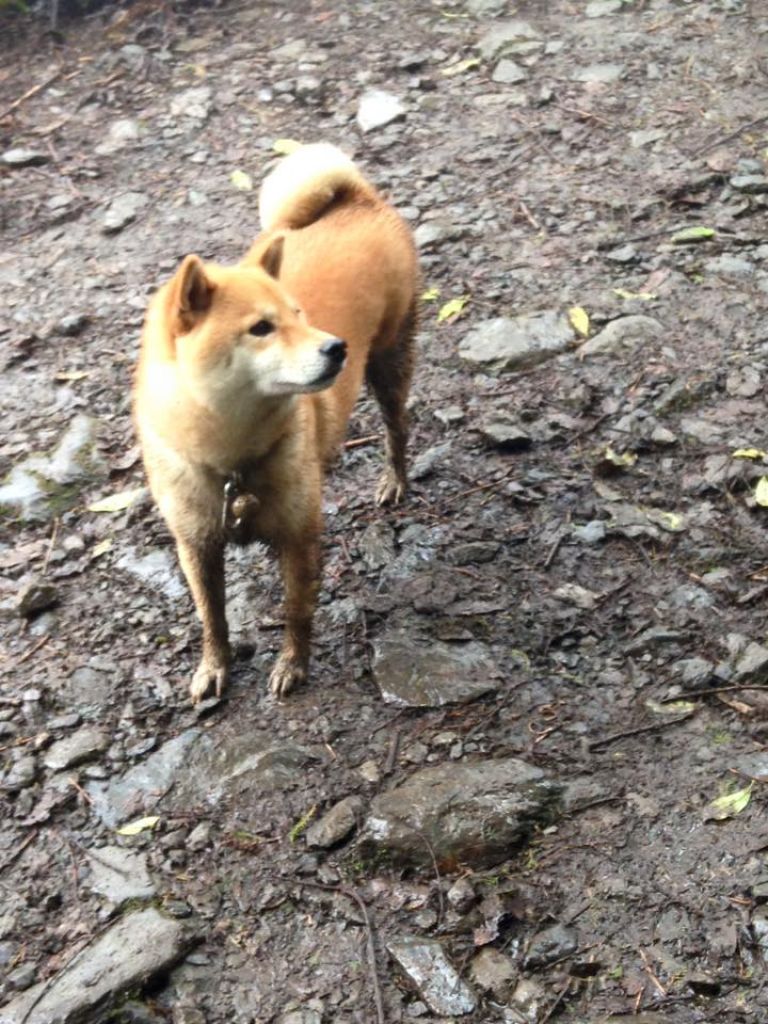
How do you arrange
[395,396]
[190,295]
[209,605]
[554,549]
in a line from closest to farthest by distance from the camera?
[190,295] < [209,605] < [554,549] < [395,396]

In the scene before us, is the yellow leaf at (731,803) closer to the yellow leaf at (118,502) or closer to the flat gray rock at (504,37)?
the yellow leaf at (118,502)

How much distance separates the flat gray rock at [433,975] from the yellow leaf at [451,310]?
10.7ft

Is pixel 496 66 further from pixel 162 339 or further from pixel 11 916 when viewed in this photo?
pixel 11 916

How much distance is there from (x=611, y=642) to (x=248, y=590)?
1297 millimetres

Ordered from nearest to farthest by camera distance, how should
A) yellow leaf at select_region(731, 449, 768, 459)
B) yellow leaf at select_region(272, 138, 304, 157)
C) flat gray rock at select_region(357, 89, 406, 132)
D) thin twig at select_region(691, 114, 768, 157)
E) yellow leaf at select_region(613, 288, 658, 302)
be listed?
yellow leaf at select_region(731, 449, 768, 459), yellow leaf at select_region(613, 288, 658, 302), thin twig at select_region(691, 114, 768, 157), yellow leaf at select_region(272, 138, 304, 157), flat gray rock at select_region(357, 89, 406, 132)

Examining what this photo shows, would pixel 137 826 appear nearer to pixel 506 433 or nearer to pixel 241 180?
pixel 506 433

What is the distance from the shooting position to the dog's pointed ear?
11.8 feet

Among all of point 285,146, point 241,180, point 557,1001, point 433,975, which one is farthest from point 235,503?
point 285,146

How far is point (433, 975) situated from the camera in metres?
2.99

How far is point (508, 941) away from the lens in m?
3.06

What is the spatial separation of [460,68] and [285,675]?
4.88 m

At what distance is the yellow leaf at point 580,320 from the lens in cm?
542

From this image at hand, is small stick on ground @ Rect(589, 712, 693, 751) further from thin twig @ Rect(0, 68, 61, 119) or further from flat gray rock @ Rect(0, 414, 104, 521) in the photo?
thin twig @ Rect(0, 68, 61, 119)

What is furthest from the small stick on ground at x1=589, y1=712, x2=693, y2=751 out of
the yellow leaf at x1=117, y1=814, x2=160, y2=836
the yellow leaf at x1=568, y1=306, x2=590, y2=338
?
the yellow leaf at x1=568, y1=306, x2=590, y2=338
